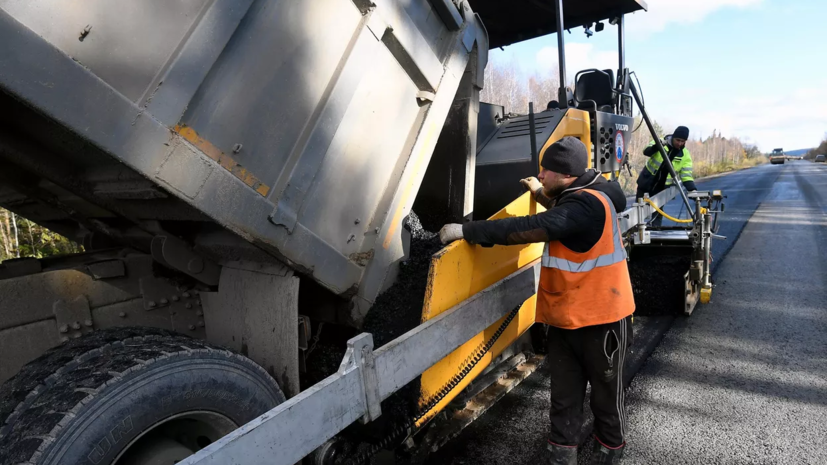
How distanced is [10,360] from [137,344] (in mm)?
770

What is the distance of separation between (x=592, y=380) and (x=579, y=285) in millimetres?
512

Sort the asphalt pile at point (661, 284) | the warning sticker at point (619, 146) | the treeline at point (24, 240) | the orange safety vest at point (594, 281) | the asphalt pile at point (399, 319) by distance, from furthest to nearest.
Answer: the treeline at point (24, 240) → the asphalt pile at point (661, 284) → the warning sticker at point (619, 146) → the orange safety vest at point (594, 281) → the asphalt pile at point (399, 319)

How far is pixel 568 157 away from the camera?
2.44 metres

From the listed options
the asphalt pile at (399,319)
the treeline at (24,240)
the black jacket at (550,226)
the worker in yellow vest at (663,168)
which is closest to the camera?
the asphalt pile at (399,319)

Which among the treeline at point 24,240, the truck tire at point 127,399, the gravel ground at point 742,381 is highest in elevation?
the treeline at point 24,240

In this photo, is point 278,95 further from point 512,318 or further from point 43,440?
point 512,318

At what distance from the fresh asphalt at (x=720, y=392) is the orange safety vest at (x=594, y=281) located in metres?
0.94

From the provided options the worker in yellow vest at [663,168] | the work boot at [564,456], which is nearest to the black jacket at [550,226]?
the work boot at [564,456]

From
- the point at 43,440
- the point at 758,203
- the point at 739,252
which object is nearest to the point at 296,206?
the point at 43,440

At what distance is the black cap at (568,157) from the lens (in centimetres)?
244

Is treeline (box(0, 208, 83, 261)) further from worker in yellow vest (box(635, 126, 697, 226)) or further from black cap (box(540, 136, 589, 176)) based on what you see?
worker in yellow vest (box(635, 126, 697, 226))

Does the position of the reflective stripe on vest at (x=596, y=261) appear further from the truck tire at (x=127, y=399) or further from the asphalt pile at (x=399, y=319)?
the truck tire at (x=127, y=399)

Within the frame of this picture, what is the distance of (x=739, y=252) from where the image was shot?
7.75 m

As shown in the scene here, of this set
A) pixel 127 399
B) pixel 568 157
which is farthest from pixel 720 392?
pixel 127 399
